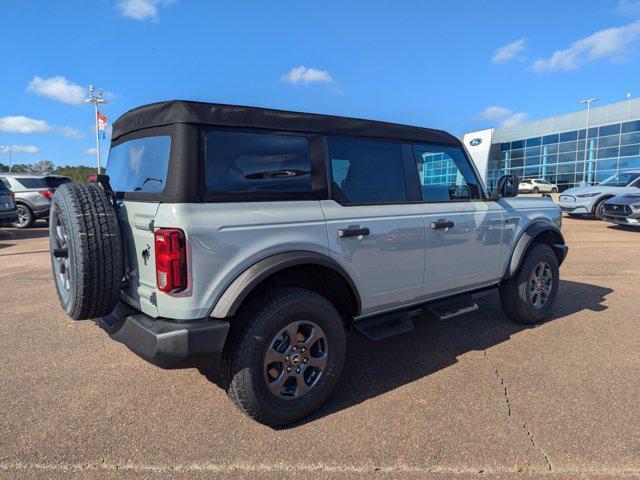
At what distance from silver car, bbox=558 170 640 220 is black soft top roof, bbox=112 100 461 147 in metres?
13.1

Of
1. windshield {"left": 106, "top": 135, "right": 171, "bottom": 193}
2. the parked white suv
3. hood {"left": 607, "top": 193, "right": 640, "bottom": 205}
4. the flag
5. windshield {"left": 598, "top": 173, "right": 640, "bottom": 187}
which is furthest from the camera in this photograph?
the parked white suv

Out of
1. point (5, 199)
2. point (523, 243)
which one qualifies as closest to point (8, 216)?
point (5, 199)

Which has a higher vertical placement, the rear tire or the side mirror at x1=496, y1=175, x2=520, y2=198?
the side mirror at x1=496, y1=175, x2=520, y2=198

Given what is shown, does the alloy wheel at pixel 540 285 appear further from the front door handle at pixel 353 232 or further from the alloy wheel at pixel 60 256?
the alloy wheel at pixel 60 256

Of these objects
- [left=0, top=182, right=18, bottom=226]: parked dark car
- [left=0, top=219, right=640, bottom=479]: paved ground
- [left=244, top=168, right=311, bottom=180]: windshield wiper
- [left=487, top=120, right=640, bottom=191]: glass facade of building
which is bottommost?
[left=0, top=219, right=640, bottom=479]: paved ground

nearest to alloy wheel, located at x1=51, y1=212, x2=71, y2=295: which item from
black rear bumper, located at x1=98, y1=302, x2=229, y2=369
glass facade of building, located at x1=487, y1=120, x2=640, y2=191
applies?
black rear bumper, located at x1=98, y1=302, x2=229, y2=369

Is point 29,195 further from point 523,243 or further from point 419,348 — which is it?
point 523,243

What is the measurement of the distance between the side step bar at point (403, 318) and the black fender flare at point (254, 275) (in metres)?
0.77

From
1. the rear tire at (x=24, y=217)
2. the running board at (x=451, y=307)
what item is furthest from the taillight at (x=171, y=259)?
the rear tire at (x=24, y=217)

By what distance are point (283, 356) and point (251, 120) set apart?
1.47 m

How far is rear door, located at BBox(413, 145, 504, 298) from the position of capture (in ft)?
11.6

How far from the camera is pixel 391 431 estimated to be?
265cm

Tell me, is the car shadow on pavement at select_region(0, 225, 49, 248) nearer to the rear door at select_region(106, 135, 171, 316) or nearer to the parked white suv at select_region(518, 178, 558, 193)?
the rear door at select_region(106, 135, 171, 316)

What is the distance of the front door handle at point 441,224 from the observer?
136 inches
